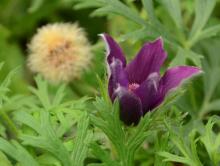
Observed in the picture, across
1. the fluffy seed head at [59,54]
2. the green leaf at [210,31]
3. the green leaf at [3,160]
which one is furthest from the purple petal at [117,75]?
the fluffy seed head at [59,54]

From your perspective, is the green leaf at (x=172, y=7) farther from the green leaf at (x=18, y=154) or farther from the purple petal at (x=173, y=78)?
the green leaf at (x=18, y=154)

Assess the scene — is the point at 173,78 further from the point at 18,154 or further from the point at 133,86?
the point at 18,154

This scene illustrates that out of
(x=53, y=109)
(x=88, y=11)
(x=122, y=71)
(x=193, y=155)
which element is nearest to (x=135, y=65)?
(x=122, y=71)

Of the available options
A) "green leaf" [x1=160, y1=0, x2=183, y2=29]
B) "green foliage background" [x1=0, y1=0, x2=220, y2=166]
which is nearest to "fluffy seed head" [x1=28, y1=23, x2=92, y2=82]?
"green foliage background" [x1=0, y1=0, x2=220, y2=166]

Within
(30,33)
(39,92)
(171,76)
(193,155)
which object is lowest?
(193,155)

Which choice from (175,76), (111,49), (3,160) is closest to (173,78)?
(175,76)

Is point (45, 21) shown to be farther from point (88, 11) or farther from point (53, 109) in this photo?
point (53, 109)
